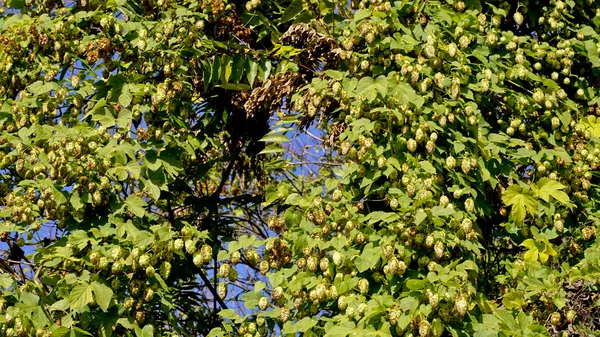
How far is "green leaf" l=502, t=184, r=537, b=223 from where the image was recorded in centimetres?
431

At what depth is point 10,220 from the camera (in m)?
4.27

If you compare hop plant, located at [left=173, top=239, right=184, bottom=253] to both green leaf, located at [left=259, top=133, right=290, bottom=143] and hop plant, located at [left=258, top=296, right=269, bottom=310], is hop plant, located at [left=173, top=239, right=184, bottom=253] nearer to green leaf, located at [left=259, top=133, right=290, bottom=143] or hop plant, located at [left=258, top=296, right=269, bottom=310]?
hop plant, located at [left=258, top=296, right=269, bottom=310]

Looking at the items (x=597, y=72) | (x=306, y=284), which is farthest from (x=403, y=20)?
(x=306, y=284)

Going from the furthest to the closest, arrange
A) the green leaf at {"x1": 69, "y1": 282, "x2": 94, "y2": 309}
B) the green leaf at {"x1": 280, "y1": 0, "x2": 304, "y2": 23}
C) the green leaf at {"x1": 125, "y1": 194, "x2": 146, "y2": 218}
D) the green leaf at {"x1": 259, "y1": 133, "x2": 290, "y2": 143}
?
the green leaf at {"x1": 280, "y1": 0, "x2": 304, "y2": 23}, the green leaf at {"x1": 259, "y1": 133, "x2": 290, "y2": 143}, the green leaf at {"x1": 125, "y1": 194, "x2": 146, "y2": 218}, the green leaf at {"x1": 69, "y1": 282, "x2": 94, "y2": 309}

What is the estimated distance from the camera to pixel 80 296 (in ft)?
12.5

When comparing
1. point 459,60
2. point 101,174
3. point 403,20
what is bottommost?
point 459,60

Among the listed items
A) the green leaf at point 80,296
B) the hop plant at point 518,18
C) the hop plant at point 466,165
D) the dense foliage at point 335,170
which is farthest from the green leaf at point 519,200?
the green leaf at point 80,296

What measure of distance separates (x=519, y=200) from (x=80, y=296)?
196 centimetres

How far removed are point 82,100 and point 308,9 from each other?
121cm

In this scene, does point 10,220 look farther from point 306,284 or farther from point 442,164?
point 442,164

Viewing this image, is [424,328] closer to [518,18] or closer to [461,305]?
[461,305]

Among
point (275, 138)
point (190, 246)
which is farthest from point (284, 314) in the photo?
point (275, 138)

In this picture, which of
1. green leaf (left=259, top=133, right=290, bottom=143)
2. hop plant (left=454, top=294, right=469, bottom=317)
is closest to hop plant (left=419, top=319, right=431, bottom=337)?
hop plant (left=454, top=294, right=469, bottom=317)

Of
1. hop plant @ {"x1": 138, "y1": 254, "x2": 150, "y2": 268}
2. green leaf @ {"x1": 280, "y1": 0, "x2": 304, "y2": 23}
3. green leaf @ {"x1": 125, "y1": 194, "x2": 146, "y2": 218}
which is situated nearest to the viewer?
hop plant @ {"x1": 138, "y1": 254, "x2": 150, "y2": 268}
